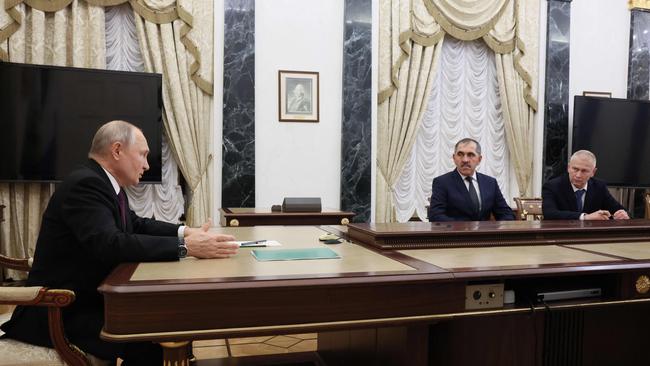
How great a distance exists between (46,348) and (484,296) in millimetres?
1562

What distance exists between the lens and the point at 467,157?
3.73 m

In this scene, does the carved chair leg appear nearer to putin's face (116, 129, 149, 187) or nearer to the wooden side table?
putin's face (116, 129, 149, 187)

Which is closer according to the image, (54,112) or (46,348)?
(46,348)

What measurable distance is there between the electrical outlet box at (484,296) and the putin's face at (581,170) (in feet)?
8.31

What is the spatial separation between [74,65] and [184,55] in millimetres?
1036

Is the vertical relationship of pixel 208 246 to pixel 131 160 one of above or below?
below

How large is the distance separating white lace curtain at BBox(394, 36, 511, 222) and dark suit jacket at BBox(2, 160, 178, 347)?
4.26 m

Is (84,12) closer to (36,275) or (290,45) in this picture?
(290,45)

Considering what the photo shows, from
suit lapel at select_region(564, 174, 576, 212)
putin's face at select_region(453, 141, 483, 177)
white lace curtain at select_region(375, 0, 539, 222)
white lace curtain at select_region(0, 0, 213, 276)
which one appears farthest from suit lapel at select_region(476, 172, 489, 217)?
white lace curtain at select_region(0, 0, 213, 276)

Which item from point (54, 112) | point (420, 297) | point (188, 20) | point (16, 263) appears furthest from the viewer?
point (188, 20)

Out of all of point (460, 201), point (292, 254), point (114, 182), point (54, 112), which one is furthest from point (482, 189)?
point (54, 112)

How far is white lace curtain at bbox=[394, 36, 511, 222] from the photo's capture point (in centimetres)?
580

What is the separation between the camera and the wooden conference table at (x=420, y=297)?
4.57ft

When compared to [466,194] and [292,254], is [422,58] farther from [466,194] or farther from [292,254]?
[292,254]
